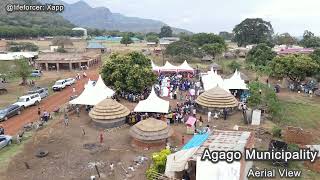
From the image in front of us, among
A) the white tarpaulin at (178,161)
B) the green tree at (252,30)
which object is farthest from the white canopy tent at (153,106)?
the green tree at (252,30)

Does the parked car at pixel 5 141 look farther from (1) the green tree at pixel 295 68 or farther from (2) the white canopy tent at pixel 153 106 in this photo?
(1) the green tree at pixel 295 68

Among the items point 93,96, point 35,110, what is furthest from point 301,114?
point 35,110

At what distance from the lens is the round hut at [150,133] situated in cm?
2327

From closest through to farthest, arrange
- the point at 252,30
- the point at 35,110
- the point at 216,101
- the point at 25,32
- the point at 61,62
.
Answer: the point at 216,101 < the point at 35,110 < the point at 61,62 < the point at 252,30 < the point at 25,32

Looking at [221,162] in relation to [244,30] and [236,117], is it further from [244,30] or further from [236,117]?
[244,30]

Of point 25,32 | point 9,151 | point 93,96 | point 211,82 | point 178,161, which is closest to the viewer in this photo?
point 178,161

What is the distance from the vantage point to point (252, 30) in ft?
328

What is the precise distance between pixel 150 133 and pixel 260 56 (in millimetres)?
44444

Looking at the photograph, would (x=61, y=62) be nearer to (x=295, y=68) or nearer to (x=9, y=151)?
(x=295, y=68)

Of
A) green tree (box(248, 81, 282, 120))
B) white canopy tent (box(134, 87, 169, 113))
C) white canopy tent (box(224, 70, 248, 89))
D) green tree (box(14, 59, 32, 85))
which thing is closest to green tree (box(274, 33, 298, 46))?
white canopy tent (box(224, 70, 248, 89))

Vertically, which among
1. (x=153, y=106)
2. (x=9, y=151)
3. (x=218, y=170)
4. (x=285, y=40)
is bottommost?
(x=9, y=151)

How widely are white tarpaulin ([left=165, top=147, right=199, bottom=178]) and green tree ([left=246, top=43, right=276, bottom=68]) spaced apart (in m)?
44.3

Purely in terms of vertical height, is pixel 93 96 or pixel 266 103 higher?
pixel 93 96

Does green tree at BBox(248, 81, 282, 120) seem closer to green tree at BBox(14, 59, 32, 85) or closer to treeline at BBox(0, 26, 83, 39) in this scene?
green tree at BBox(14, 59, 32, 85)
